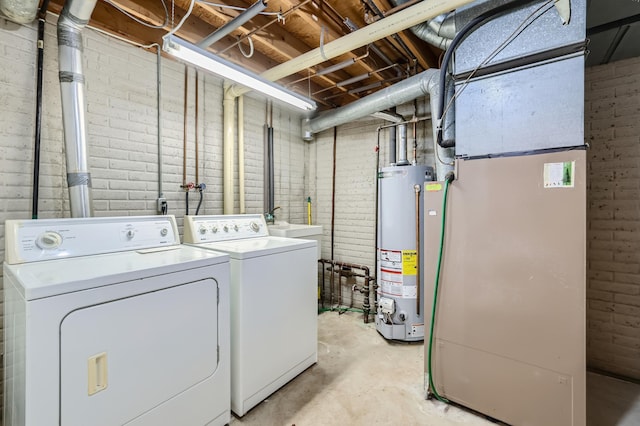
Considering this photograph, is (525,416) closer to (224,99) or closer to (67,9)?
(224,99)

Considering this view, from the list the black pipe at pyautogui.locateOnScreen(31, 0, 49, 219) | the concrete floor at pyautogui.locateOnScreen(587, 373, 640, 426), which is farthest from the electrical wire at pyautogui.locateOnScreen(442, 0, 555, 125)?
the black pipe at pyautogui.locateOnScreen(31, 0, 49, 219)

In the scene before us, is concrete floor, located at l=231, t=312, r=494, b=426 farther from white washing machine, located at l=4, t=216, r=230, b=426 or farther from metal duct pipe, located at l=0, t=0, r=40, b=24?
metal duct pipe, located at l=0, t=0, r=40, b=24

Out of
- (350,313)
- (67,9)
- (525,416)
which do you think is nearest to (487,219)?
(525,416)

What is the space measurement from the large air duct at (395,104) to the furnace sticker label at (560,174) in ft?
2.22

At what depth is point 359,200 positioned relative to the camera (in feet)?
12.3

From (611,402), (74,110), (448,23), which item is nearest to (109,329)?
(74,110)

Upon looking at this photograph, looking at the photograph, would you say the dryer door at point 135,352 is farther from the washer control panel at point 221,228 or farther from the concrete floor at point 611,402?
the concrete floor at point 611,402

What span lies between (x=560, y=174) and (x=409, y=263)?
1.47 m

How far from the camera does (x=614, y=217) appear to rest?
2.34 m

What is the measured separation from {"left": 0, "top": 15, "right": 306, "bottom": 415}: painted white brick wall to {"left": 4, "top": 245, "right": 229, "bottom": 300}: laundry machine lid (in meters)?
0.78

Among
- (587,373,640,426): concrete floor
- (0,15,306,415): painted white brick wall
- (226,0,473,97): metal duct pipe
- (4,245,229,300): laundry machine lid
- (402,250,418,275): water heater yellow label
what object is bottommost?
(587,373,640,426): concrete floor

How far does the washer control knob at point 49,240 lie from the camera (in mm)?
1556

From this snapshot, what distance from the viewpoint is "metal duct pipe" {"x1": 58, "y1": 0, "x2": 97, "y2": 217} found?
1.85 metres

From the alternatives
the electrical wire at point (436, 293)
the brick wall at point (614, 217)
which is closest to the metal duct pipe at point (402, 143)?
the electrical wire at point (436, 293)
